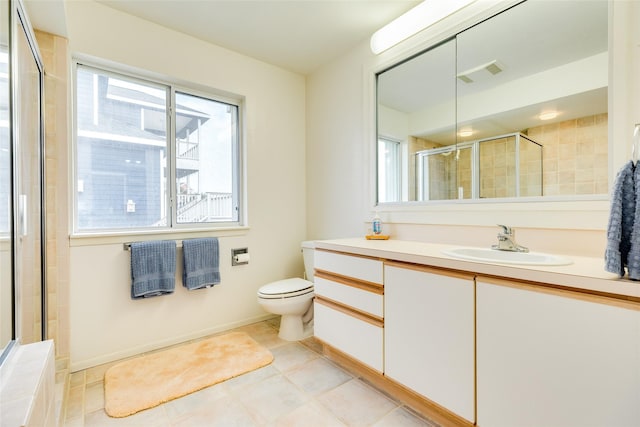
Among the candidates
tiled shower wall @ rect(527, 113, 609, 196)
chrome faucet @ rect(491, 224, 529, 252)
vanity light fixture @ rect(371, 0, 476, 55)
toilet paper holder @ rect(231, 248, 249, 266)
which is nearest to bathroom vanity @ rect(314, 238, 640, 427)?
chrome faucet @ rect(491, 224, 529, 252)

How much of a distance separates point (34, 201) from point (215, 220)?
120 cm

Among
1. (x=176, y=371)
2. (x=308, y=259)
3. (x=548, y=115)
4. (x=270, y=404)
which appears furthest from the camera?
(x=308, y=259)

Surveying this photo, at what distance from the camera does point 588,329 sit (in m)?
0.94

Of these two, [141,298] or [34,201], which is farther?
[141,298]

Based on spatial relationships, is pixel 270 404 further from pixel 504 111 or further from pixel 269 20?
pixel 269 20

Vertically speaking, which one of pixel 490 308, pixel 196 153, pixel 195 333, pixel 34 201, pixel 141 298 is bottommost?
pixel 195 333

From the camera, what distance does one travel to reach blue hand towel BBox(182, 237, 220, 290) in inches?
89.4

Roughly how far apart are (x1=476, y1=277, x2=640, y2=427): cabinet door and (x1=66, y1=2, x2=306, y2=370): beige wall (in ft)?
6.48

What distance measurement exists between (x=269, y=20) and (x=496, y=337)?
94.2 inches

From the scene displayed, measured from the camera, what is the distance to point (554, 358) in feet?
3.30

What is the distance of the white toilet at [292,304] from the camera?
7.29 ft

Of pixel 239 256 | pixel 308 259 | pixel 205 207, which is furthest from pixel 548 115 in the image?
pixel 205 207

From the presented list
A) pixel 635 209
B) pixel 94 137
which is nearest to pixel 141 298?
pixel 94 137

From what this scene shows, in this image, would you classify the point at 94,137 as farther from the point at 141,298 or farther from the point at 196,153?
the point at 141,298
